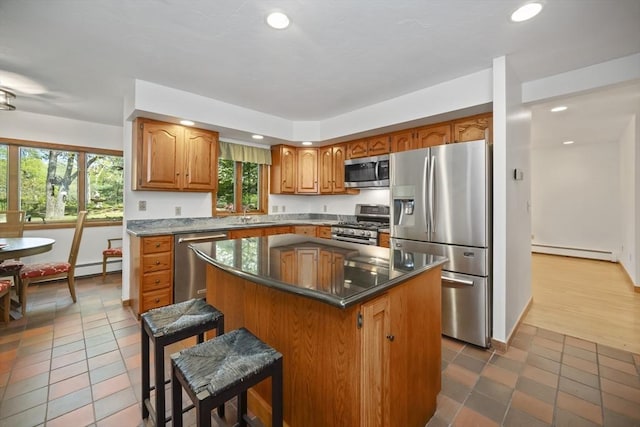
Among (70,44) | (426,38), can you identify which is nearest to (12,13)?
(70,44)

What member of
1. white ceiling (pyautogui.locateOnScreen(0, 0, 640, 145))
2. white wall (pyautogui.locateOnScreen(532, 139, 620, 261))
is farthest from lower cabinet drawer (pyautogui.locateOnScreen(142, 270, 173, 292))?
white wall (pyautogui.locateOnScreen(532, 139, 620, 261))

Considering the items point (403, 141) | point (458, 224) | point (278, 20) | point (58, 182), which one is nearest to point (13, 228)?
point (58, 182)

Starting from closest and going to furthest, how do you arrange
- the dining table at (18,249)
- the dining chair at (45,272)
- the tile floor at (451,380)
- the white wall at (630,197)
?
the tile floor at (451,380), the dining table at (18,249), the dining chair at (45,272), the white wall at (630,197)

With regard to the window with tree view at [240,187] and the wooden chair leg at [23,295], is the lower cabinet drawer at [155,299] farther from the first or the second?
the window with tree view at [240,187]

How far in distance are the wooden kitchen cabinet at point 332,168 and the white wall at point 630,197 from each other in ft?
12.9

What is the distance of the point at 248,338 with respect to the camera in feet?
4.34

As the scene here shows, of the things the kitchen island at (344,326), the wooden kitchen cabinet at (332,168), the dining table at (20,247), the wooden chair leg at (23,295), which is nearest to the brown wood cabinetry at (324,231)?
the wooden kitchen cabinet at (332,168)

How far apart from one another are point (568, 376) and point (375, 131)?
3083mm

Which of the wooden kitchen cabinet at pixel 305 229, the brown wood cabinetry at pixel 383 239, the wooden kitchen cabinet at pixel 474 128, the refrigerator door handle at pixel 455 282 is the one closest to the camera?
the refrigerator door handle at pixel 455 282

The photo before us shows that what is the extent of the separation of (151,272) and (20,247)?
1207 millimetres

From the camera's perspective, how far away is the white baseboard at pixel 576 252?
558cm

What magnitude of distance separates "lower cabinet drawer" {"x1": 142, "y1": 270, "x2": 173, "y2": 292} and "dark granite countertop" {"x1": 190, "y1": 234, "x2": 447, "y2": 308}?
1.44 metres

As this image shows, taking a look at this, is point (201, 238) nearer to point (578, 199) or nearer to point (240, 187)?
point (240, 187)

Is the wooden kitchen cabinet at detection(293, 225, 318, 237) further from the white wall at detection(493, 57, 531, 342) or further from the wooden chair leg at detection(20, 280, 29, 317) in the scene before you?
the wooden chair leg at detection(20, 280, 29, 317)
